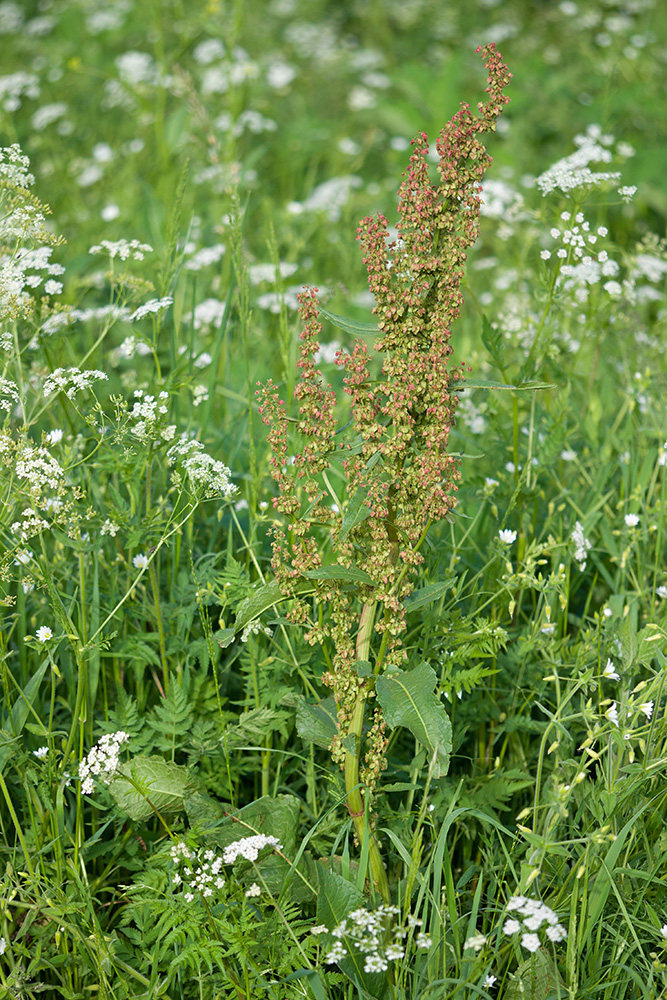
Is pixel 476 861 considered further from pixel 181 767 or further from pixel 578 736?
pixel 181 767

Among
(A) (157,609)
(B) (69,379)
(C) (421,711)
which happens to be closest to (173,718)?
(A) (157,609)

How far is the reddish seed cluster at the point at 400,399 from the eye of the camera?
1.83 m

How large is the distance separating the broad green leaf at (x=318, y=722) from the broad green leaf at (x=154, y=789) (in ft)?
1.11

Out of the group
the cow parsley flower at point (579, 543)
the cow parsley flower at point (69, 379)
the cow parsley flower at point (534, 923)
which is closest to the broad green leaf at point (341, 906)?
the cow parsley flower at point (534, 923)

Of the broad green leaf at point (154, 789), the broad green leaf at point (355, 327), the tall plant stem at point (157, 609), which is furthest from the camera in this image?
the tall plant stem at point (157, 609)

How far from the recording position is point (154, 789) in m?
2.13

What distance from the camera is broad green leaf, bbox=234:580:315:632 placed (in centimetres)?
193

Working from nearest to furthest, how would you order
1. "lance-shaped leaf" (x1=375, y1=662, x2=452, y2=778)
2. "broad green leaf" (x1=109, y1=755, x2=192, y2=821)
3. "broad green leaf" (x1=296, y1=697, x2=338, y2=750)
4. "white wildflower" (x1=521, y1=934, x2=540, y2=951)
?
1. "white wildflower" (x1=521, y1=934, x2=540, y2=951)
2. "lance-shaped leaf" (x1=375, y1=662, x2=452, y2=778)
3. "broad green leaf" (x1=296, y1=697, x2=338, y2=750)
4. "broad green leaf" (x1=109, y1=755, x2=192, y2=821)

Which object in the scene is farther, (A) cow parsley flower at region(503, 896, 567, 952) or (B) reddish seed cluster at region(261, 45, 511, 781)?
(B) reddish seed cluster at region(261, 45, 511, 781)

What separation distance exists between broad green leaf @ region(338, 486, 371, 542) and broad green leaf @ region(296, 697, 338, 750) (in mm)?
479

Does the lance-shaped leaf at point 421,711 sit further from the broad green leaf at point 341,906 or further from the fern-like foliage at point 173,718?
the fern-like foliage at point 173,718

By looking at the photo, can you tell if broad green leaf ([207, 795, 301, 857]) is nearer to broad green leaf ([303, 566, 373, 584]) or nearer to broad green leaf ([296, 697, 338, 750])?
broad green leaf ([296, 697, 338, 750])

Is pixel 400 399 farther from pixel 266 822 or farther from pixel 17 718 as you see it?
pixel 17 718

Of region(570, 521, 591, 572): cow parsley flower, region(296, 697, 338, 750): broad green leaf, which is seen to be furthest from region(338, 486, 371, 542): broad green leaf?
region(570, 521, 591, 572): cow parsley flower
